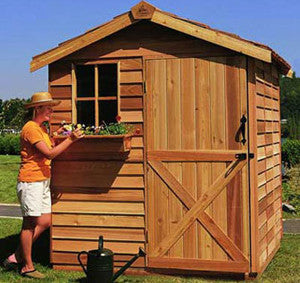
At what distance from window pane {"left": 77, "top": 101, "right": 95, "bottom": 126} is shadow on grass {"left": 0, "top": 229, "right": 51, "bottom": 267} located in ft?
6.40

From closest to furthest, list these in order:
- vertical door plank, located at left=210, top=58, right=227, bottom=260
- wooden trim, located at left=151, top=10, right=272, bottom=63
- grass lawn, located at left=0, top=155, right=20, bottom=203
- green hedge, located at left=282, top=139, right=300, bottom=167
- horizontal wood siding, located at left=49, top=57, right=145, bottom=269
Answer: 1. wooden trim, located at left=151, top=10, right=272, bottom=63
2. vertical door plank, located at left=210, top=58, right=227, bottom=260
3. horizontal wood siding, located at left=49, top=57, right=145, bottom=269
4. grass lawn, located at left=0, top=155, right=20, bottom=203
5. green hedge, located at left=282, top=139, right=300, bottom=167

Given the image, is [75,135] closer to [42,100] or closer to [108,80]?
[42,100]

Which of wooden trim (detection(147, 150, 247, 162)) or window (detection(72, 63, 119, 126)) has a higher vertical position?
window (detection(72, 63, 119, 126))

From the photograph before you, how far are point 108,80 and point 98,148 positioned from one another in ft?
2.81

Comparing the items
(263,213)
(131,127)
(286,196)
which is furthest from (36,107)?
(286,196)

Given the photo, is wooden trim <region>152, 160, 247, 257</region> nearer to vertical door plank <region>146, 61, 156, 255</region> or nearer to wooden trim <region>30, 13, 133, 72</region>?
vertical door plank <region>146, 61, 156, 255</region>

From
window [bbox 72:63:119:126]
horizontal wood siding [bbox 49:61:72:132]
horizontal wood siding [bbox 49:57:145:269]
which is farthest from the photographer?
horizontal wood siding [bbox 49:61:72:132]

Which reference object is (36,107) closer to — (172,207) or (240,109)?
(172,207)

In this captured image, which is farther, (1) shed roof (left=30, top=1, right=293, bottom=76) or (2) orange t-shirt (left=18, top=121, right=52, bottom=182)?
(2) orange t-shirt (left=18, top=121, right=52, bottom=182)

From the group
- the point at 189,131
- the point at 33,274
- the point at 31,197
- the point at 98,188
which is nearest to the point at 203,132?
the point at 189,131

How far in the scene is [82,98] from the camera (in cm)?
625

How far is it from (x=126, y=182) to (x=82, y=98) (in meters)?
1.18

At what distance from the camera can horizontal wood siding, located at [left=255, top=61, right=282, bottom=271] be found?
612cm

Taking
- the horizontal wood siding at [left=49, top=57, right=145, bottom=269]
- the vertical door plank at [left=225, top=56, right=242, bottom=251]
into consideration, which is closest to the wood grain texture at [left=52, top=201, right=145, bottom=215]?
the horizontal wood siding at [left=49, top=57, right=145, bottom=269]
